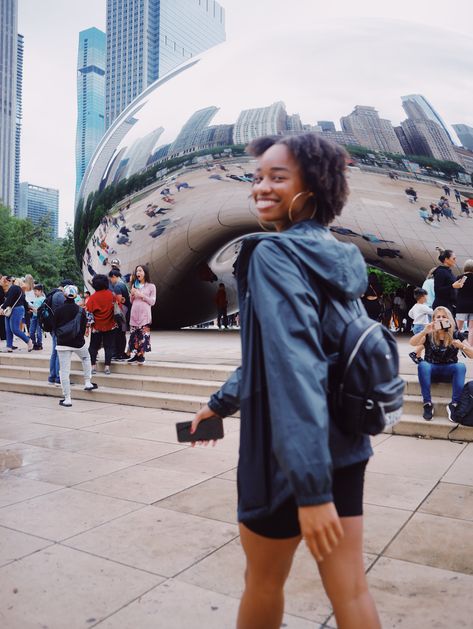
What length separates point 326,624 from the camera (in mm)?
2281

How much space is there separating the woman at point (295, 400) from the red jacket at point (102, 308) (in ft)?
22.4

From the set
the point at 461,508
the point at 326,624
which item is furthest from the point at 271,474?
the point at 461,508

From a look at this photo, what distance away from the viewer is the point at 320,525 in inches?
49.3

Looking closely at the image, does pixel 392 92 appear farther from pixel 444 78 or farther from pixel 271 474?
pixel 271 474

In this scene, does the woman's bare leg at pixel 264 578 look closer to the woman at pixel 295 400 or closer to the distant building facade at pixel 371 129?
the woman at pixel 295 400

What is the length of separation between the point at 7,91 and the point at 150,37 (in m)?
44.5

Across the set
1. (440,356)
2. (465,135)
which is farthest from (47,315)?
(465,135)

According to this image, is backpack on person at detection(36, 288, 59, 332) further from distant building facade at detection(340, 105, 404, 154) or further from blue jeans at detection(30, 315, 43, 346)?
distant building facade at detection(340, 105, 404, 154)

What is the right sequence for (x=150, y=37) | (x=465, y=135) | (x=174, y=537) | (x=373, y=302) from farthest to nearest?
(x=150, y=37) → (x=465, y=135) → (x=373, y=302) → (x=174, y=537)

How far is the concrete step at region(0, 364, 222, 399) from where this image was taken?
7.42 m

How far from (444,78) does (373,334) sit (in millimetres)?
12513

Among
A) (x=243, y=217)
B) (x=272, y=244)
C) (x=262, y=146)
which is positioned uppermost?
(x=243, y=217)

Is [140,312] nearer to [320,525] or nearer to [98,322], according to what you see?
[98,322]

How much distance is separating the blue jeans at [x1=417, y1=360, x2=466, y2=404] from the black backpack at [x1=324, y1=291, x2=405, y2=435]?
4586 millimetres
